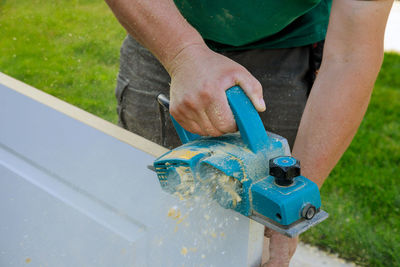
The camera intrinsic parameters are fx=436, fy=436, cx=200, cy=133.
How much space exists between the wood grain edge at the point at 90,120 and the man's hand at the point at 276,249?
35 cm

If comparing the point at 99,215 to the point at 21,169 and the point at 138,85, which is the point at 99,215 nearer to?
the point at 21,169

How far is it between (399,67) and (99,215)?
3063 mm

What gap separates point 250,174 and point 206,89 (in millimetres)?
189

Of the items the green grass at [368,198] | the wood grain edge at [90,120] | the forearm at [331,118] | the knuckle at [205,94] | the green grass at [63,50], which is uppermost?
the knuckle at [205,94]

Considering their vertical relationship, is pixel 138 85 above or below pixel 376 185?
above

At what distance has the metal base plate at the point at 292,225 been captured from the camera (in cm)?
75

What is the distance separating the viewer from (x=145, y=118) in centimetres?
→ 160

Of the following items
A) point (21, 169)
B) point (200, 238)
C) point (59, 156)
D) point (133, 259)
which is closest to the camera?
point (200, 238)

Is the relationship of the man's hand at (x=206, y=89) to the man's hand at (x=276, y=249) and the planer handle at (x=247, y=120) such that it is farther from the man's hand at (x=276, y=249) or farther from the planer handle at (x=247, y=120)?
the man's hand at (x=276, y=249)

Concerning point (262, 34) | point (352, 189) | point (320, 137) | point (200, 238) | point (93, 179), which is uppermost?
point (262, 34)

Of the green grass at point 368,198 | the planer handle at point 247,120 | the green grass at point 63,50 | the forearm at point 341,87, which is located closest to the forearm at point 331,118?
the forearm at point 341,87

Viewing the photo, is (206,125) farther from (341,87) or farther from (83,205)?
(83,205)

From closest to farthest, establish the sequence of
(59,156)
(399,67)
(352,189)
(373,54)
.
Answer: (373,54) < (59,156) < (352,189) < (399,67)

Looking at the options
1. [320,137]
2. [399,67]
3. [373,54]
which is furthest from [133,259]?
[399,67]
